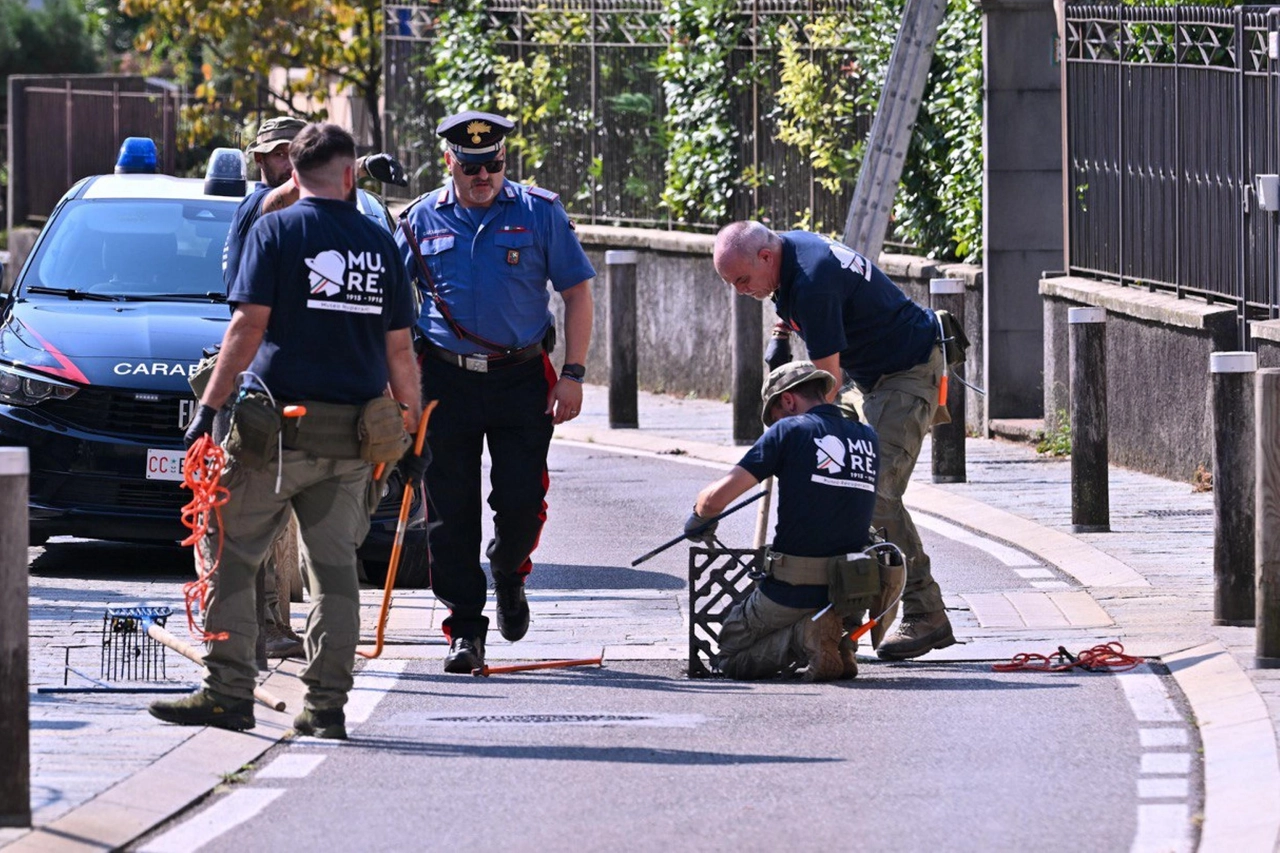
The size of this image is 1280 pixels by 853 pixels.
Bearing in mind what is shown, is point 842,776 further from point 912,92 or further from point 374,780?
point 912,92

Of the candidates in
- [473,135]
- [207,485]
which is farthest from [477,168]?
[207,485]

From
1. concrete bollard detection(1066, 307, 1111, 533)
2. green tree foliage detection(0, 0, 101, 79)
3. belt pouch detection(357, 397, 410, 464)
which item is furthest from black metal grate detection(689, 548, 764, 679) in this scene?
green tree foliage detection(0, 0, 101, 79)

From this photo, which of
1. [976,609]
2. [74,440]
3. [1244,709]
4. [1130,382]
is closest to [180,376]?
[74,440]

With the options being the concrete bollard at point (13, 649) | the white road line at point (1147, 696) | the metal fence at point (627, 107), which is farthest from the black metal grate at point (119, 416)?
the metal fence at point (627, 107)

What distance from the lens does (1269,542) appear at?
8.30m

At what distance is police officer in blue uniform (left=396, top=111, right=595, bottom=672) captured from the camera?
888cm

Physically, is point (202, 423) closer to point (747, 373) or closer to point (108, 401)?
point (108, 401)

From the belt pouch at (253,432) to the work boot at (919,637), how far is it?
281 cm

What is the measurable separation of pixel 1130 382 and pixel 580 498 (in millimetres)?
3323

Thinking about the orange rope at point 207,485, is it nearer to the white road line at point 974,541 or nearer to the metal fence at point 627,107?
the white road line at point 974,541

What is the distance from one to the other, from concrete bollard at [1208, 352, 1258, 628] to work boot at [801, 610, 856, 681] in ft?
5.23

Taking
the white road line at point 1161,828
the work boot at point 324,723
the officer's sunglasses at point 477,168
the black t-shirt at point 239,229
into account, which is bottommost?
the white road line at point 1161,828

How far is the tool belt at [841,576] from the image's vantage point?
8.54m

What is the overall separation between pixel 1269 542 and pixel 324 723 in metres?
3.15
